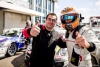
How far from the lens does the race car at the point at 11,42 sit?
6.06 metres

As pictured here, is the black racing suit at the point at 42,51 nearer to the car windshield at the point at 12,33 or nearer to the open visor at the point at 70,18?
the open visor at the point at 70,18

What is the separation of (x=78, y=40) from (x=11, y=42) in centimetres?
A: 553

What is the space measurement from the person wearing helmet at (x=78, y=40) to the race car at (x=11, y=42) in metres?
4.59

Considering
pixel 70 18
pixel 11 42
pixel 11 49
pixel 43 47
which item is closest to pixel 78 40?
pixel 70 18

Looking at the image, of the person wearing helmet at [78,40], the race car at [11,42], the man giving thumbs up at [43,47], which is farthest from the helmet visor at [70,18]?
the race car at [11,42]

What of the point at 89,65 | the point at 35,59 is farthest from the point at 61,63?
the point at 89,65

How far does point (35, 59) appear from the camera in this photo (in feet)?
7.38

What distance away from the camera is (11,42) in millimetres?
6617

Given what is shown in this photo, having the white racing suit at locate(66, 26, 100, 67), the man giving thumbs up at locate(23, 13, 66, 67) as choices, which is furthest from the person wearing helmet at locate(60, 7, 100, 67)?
the man giving thumbs up at locate(23, 13, 66, 67)

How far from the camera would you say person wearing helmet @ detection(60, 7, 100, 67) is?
1.64 m

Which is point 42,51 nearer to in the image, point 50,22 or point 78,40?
point 50,22

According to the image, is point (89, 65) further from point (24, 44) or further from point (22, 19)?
point (22, 19)

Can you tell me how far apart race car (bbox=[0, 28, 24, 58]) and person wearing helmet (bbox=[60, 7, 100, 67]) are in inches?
181

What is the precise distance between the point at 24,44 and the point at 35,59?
5.58 meters
